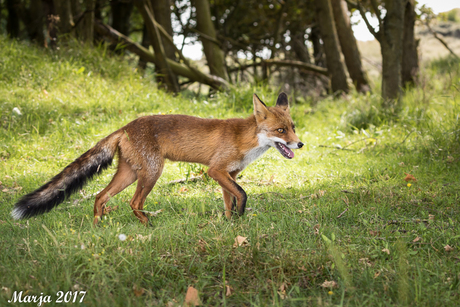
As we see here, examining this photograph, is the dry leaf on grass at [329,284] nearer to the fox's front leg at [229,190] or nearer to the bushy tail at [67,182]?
the fox's front leg at [229,190]

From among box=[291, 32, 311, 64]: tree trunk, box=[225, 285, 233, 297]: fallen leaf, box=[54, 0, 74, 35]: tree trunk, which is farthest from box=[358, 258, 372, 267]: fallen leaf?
box=[291, 32, 311, 64]: tree trunk

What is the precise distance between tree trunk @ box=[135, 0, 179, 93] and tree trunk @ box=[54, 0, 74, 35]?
1.85 m

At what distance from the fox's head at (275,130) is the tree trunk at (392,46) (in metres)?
5.08

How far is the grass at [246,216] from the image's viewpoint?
2656 millimetres

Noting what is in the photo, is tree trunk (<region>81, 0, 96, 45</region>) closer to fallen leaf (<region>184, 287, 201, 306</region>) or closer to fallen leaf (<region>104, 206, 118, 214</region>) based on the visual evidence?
fallen leaf (<region>104, 206, 118, 214</region>)

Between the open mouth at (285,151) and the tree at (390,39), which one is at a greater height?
the tree at (390,39)

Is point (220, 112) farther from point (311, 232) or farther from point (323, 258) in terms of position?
point (323, 258)

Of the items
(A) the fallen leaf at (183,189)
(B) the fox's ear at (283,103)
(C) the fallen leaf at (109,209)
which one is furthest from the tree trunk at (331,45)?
(C) the fallen leaf at (109,209)

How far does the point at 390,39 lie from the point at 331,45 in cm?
345

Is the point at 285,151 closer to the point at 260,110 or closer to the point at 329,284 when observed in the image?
the point at 260,110

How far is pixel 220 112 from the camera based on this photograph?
8.23 metres

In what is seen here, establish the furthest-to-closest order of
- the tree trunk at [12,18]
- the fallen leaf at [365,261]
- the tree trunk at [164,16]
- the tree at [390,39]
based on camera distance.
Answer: the tree trunk at [12,18] → the tree trunk at [164,16] → the tree at [390,39] → the fallen leaf at [365,261]

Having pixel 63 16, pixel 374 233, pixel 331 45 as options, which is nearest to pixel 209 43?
pixel 331 45

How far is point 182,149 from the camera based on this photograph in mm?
4340
